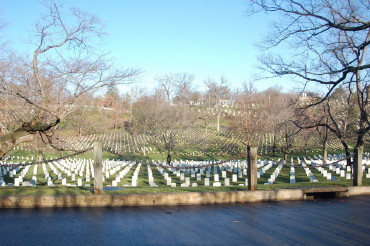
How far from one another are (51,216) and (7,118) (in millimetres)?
13191

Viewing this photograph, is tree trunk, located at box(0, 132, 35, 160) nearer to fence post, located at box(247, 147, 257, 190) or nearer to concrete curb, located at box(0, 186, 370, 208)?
concrete curb, located at box(0, 186, 370, 208)

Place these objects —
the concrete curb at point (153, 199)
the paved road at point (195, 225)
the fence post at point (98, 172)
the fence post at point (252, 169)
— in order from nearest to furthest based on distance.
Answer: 1. the paved road at point (195, 225)
2. the concrete curb at point (153, 199)
3. the fence post at point (98, 172)
4. the fence post at point (252, 169)

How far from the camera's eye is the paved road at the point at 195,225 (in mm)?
5395

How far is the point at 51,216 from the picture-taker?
270 inches

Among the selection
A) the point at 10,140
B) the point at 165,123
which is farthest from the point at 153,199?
the point at 165,123

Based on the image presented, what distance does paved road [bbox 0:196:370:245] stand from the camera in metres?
5.39

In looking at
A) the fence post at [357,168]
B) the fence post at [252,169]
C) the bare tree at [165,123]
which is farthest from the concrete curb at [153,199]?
the bare tree at [165,123]

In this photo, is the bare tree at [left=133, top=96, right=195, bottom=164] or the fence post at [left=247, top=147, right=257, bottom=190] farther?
the bare tree at [left=133, top=96, right=195, bottom=164]

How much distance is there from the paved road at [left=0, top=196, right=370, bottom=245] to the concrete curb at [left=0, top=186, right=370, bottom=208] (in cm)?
33

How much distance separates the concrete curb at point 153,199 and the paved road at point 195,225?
335mm

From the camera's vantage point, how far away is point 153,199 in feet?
26.2

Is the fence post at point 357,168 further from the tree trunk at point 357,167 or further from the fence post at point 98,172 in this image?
the fence post at point 98,172

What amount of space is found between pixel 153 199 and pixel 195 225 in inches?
77.7

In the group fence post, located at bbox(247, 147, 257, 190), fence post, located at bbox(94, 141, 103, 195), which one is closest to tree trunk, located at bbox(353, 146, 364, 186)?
fence post, located at bbox(247, 147, 257, 190)
